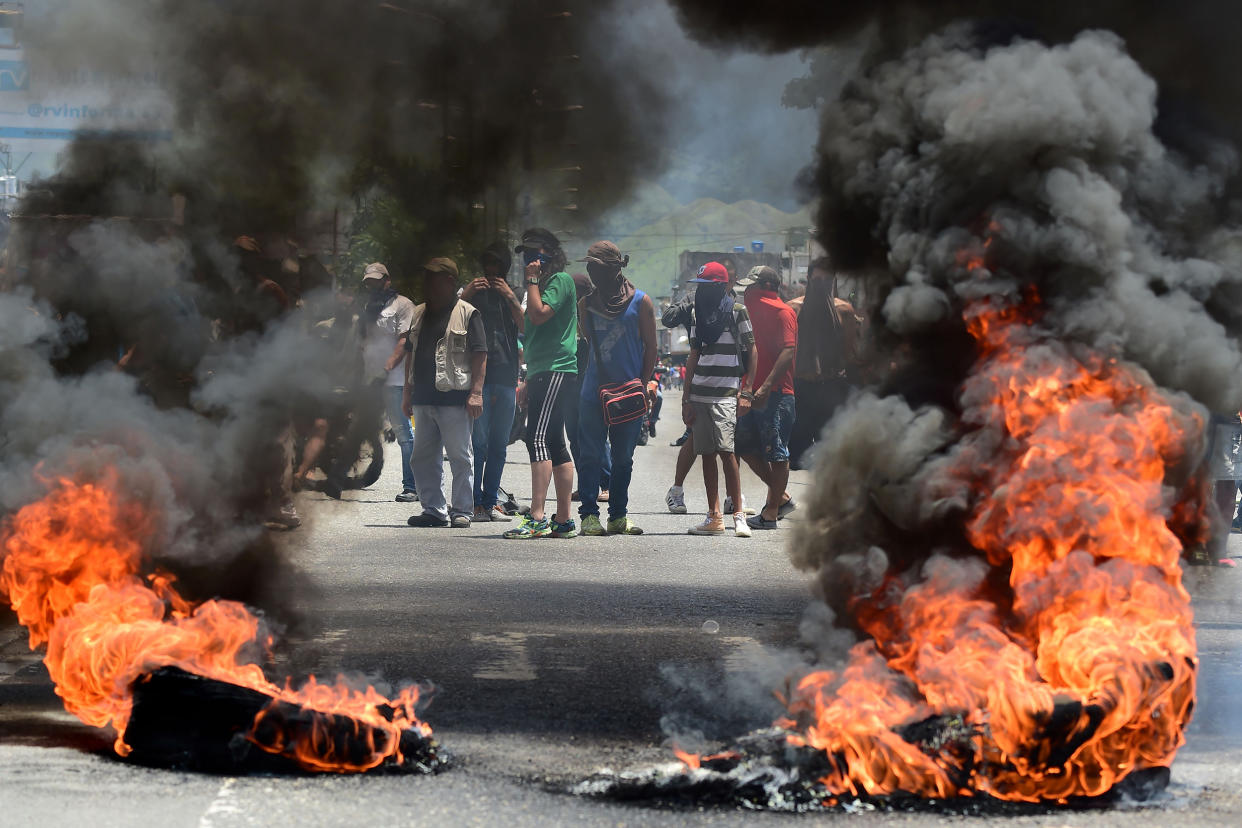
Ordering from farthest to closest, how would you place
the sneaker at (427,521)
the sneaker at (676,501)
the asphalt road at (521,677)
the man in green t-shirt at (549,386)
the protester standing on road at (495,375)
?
the sneaker at (676,501)
the sneaker at (427,521)
the protester standing on road at (495,375)
the man in green t-shirt at (549,386)
the asphalt road at (521,677)

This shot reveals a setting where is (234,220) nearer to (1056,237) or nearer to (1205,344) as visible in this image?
(1056,237)

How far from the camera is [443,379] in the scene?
11.1 metres

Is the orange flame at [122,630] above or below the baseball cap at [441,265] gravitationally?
below

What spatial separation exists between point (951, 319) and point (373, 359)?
6735 millimetres

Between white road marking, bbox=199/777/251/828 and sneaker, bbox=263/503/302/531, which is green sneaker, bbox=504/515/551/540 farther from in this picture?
white road marking, bbox=199/777/251/828

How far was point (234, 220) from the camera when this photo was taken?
22.6ft

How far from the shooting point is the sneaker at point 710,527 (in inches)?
447

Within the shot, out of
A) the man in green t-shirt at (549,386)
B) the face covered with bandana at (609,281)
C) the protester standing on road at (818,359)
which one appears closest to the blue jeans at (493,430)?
the man in green t-shirt at (549,386)

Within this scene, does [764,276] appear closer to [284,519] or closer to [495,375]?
[495,375]

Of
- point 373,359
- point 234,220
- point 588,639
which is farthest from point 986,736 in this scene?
point 373,359

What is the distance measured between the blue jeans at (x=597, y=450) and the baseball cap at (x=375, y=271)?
1838mm

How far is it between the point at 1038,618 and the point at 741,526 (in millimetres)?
6404

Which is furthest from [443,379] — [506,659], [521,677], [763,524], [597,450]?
[521,677]

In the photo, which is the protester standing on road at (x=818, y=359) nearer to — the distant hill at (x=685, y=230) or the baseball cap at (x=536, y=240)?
the distant hill at (x=685, y=230)
